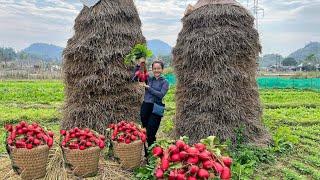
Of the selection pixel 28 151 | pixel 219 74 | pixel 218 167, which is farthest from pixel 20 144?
pixel 219 74

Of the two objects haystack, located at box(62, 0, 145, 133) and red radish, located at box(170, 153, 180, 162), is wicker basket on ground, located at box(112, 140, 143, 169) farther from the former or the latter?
red radish, located at box(170, 153, 180, 162)

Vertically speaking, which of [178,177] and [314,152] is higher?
[178,177]

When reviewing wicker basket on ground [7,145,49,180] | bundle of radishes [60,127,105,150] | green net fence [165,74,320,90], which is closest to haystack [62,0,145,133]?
bundle of radishes [60,127,105,150]

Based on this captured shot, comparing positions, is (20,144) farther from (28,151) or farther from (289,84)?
(289,84)

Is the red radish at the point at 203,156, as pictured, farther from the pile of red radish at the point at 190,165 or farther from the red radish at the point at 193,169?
the red radish at the point at 193,169

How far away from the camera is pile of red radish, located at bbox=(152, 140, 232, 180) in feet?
10.3

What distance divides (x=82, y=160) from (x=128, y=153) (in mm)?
674

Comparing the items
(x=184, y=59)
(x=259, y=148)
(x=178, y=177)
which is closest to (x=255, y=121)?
(x=259, y=148)

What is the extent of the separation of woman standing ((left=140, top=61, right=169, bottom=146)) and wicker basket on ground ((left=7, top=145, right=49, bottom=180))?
1.70m

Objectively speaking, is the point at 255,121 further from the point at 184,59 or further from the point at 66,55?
the point at 66,55

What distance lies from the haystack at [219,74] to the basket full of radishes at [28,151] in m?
2.98

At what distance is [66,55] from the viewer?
24.3ft

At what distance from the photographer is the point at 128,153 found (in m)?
5.30

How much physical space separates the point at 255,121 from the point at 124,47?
2.74 metres
